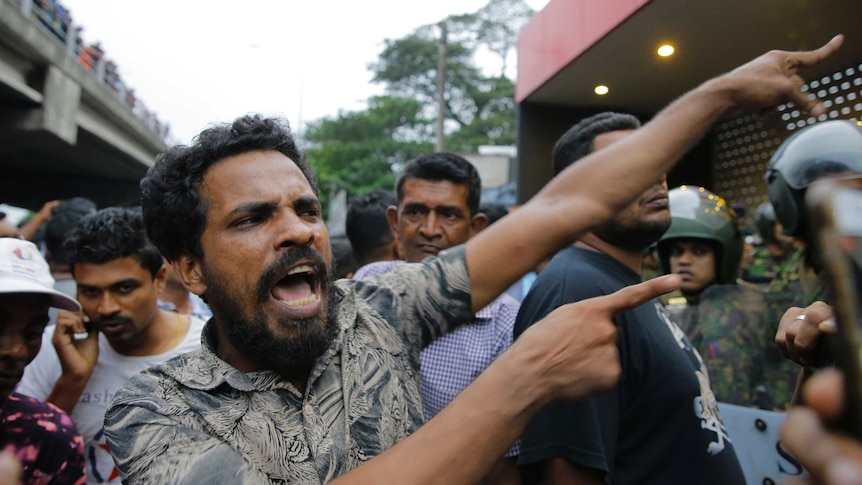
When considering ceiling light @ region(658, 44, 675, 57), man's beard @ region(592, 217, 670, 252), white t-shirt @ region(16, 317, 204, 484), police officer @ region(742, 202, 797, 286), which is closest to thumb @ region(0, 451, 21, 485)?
man's beard @ region(592, 217, 670, 252)

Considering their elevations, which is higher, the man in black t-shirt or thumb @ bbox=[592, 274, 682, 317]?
thumb @ bbox=[592, 274, 682, 317]

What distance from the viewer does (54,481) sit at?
203cm

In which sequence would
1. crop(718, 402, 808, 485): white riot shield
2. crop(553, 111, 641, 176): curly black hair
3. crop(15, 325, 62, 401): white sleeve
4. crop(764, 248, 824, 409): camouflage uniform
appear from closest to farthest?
crop(553, 111, 641, 176): curly black hair → crop(718, 402, 808, 485): white riot shield → crop(15, 325, 62, 401): white sleeve → crop(764, 248, 824, 409): camouflage uniform

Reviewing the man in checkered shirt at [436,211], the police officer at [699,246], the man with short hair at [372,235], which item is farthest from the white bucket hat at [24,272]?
the police officer at [699,246]

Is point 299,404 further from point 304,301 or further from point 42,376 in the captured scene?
point 42,376

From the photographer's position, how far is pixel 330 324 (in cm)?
169

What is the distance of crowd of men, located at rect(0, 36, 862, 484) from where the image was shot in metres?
1.32

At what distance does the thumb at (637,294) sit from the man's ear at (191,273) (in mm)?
1109

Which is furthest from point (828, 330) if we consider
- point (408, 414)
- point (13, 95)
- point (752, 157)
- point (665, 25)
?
point (13, 95)

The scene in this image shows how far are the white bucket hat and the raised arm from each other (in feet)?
5.11

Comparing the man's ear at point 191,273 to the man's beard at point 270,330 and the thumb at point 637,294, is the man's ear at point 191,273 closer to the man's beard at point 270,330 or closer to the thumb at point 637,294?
the man's beard at point 270,330

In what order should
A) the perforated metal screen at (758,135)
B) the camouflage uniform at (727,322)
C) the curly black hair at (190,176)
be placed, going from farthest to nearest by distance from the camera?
1. the perforated metal screen at (758,135)
2. the camouflage uniform at (727,322)
3. the curly black hair at (190,176)

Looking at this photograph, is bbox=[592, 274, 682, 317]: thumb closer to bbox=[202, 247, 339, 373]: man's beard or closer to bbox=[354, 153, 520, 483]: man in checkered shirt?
bbox=[202, 247, 339, 373]: man's beard

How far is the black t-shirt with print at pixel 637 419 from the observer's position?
1.76 m
